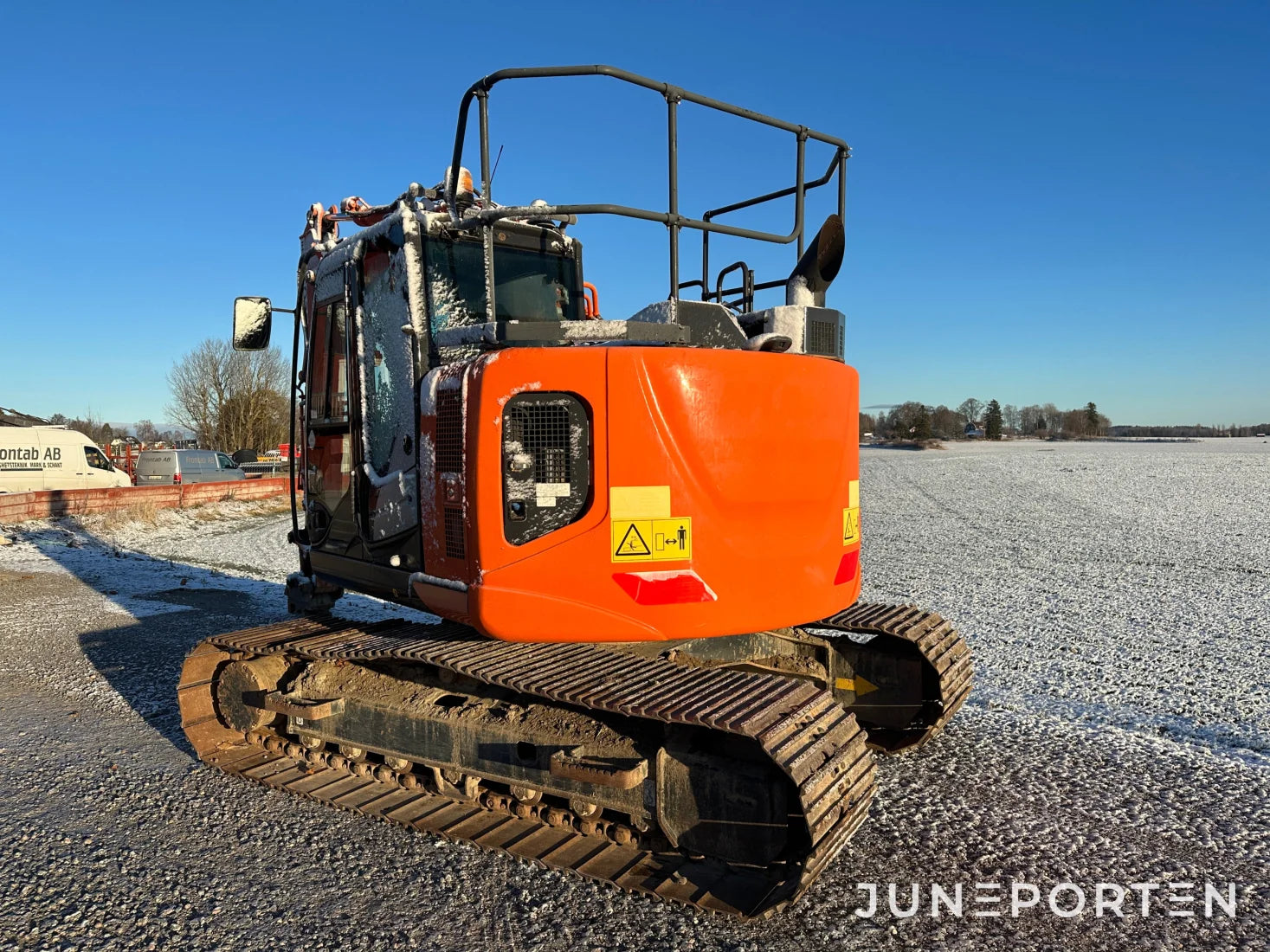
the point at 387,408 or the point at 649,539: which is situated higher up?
the point at 387,408

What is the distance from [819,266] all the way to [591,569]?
1955 millimetres

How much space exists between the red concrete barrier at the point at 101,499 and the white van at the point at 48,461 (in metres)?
1.84

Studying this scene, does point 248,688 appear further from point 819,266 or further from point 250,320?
point 819,266

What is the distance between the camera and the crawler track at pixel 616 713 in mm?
3332

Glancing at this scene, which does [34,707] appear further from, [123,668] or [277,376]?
[277,376]

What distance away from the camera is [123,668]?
7215 millimetres

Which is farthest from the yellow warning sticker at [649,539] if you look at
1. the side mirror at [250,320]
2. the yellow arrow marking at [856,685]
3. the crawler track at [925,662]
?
the side mirror at [250,320]

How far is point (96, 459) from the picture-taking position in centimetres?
2312

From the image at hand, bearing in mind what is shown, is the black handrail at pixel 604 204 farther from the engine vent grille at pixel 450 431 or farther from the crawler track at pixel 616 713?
the crawler track at pixel 616 713

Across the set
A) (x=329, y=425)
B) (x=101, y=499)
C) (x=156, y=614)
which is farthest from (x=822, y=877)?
(x=101, y=499)

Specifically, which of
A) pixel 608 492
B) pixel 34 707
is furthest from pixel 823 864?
pixel 34 707

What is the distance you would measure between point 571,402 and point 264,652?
2.37 meters

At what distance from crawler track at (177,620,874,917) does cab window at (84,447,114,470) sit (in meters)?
21.5

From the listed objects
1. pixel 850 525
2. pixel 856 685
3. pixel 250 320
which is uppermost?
pixel 250 320
